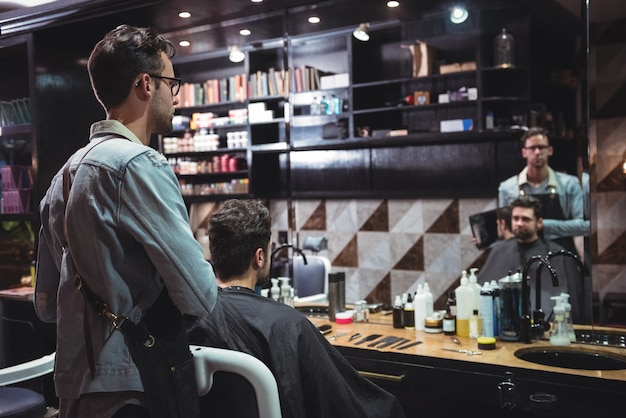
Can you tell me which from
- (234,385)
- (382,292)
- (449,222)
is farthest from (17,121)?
(234,385)

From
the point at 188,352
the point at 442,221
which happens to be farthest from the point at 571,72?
the point at 188,352

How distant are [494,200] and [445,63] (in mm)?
697

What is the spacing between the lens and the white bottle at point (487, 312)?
2.66 meters

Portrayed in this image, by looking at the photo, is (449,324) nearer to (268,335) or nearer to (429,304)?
(429,304)

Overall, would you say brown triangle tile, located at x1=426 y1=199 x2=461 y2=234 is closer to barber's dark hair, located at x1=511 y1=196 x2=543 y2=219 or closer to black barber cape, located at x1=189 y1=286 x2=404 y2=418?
barber's dark hair, located at x1=511 y1=196 x2=543 y2=219

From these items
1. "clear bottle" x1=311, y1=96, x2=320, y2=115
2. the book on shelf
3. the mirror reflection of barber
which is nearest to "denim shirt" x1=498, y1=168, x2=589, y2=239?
the mirror reflection of barber

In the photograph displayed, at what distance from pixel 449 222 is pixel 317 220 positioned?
0.78 metres

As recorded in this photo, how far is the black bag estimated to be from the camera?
4.79 ft

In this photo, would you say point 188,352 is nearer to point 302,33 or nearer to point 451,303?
point 451,303

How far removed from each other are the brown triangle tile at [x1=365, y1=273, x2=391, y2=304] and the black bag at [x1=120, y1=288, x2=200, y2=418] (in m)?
1.71

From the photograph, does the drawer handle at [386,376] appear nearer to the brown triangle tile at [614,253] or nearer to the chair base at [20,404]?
the brown triangle tile at [614,253]

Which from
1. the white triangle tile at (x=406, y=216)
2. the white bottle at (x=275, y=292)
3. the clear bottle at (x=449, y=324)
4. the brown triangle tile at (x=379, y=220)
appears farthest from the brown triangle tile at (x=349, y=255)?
the clear bottle at (x=449, y=324)

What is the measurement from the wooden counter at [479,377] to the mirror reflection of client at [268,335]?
1.33 ft

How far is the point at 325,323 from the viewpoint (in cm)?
316
